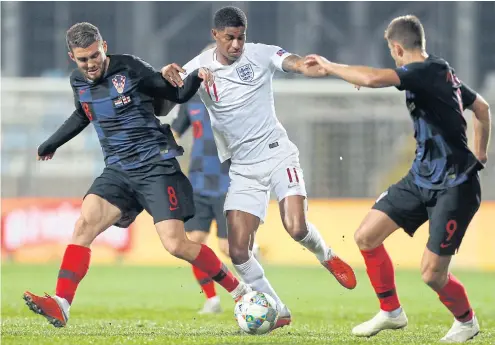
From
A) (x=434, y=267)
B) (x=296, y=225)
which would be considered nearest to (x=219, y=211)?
(x=296, y=225)

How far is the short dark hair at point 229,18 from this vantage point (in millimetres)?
8445

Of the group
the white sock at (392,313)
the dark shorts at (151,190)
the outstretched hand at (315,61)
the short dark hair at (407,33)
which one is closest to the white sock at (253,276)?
the dark shorts at (151,190)

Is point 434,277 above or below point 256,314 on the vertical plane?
above

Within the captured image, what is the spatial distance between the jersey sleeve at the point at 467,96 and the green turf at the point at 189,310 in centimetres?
164

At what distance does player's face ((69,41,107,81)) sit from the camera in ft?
27.0

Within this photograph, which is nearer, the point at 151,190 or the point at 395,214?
the point at 395,214

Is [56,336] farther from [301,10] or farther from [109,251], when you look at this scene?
[301,10]

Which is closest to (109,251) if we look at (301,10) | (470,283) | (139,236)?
(139,236)

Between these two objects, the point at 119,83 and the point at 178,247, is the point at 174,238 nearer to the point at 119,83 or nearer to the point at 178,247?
the point at 178,247

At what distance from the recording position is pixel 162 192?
8398mm

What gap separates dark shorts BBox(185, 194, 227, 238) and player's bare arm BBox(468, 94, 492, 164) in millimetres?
3540

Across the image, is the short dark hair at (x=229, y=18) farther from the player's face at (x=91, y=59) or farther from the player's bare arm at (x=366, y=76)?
the player's bare arm at (x=366, y=76)

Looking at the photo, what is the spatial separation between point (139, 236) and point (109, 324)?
9.61 meters

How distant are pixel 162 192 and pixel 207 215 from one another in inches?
115
